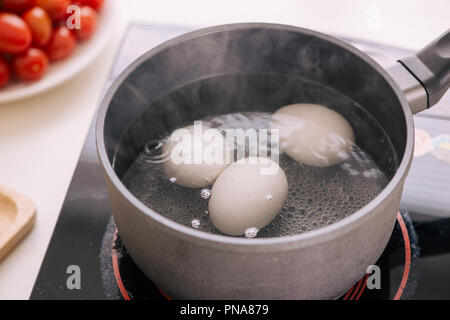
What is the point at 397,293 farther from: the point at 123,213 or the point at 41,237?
the point at 41,237

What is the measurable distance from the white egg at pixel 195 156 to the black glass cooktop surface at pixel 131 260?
5.2 inches

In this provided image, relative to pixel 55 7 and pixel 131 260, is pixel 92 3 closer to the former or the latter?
pixel 55 7

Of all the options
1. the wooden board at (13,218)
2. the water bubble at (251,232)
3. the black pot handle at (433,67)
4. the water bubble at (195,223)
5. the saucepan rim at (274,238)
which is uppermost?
the black pot handle at (433,67)

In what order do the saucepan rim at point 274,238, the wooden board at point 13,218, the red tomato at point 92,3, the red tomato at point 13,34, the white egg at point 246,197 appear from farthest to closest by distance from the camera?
the red tomato at point 92,3 < the red tomato at point 13,34 < the wooden board at point 13,218 < the white egg at point 246,197 < the saucepan rim at point 274,238

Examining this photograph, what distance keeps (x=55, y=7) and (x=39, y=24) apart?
2.1 inches

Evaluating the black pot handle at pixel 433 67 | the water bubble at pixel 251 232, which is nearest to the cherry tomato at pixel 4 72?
the water bubble at pixel 251 232

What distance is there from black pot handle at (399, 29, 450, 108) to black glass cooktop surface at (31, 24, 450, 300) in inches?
7.4

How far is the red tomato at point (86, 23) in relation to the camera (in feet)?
3.40

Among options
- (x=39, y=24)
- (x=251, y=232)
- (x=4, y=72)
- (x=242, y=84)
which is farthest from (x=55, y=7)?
(x=251, y=232)

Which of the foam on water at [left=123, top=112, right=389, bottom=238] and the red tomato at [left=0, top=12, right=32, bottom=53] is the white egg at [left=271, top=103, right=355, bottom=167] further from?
the red tomato at [left=0, top=12, right=32, bottom=53]

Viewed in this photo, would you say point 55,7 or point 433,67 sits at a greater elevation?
point 433,67

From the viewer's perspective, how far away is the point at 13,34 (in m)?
0.95

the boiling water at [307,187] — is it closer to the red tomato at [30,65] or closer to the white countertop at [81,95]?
the white countertop at [81,95]

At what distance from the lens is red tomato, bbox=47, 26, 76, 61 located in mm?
1014
